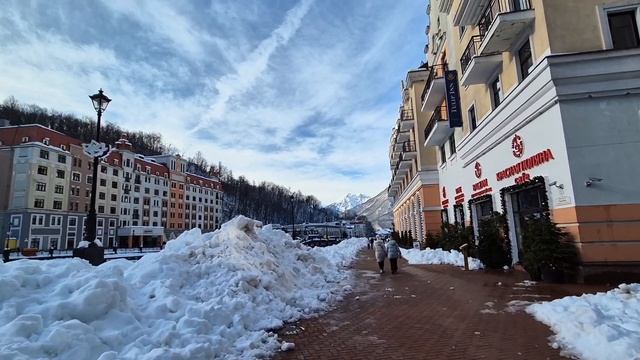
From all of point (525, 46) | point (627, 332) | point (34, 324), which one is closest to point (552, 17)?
point (525, 46)

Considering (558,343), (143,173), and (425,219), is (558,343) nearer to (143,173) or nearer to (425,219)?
(425,219)

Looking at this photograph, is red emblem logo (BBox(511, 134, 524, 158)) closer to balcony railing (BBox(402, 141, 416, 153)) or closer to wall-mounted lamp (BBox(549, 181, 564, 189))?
wall-mounted lamp (BBox(549, 181, 564, 189))

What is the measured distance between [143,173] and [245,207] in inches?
1757

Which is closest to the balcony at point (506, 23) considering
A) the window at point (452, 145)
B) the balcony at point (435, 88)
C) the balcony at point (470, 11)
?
the balcony at point (470, 11)

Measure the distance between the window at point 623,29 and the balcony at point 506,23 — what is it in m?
2.33

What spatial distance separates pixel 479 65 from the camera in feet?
53.4

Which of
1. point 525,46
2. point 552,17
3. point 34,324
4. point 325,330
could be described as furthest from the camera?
point 525,46

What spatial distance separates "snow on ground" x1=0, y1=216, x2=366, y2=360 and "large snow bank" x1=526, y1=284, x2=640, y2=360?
14.6 ft

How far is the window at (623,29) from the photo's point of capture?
12000 mm

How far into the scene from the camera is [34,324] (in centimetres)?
486

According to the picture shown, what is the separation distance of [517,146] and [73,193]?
71311 mm

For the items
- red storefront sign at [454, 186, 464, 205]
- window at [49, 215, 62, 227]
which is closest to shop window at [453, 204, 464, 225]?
red storefront sign at [454, 186, 464, 205]

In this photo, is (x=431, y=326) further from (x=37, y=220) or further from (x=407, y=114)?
(x=37, y=220)

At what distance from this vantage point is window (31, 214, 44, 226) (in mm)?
57938
